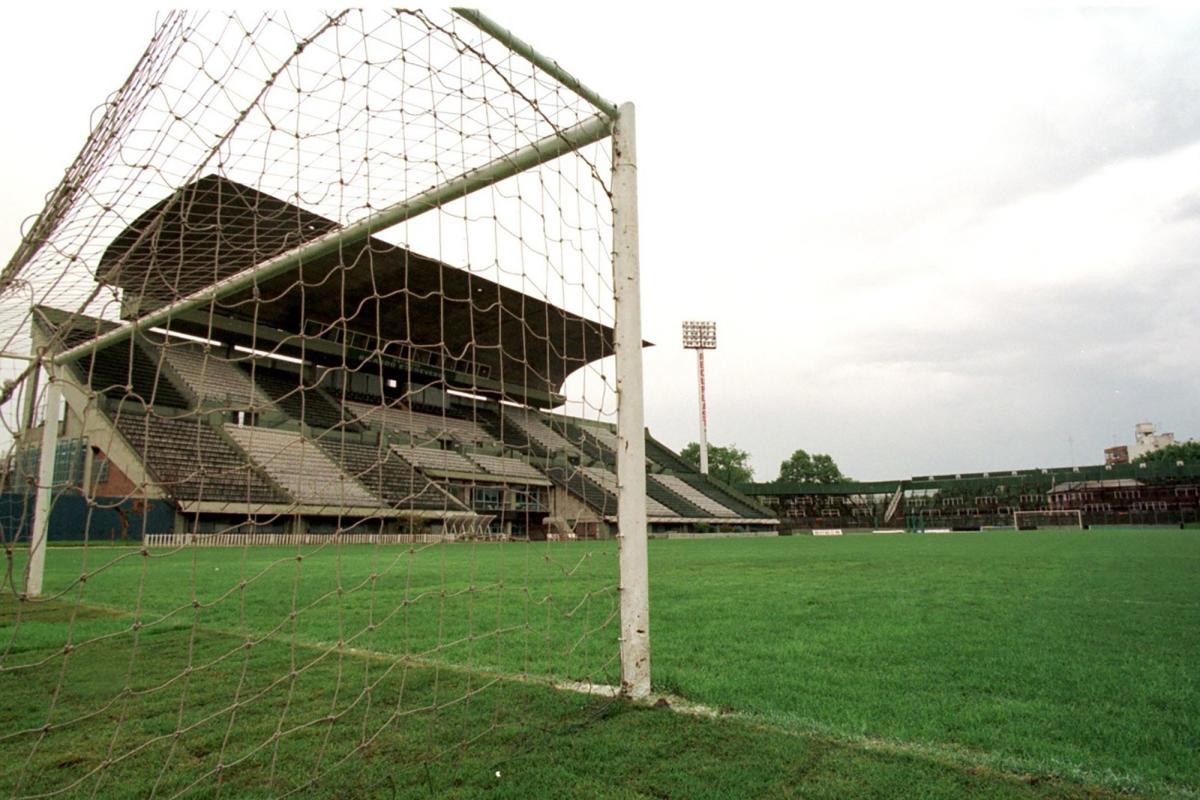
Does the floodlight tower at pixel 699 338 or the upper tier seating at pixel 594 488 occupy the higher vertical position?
the floodlight tower at pixel 699 338

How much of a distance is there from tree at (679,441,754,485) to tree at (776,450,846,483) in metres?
4.38

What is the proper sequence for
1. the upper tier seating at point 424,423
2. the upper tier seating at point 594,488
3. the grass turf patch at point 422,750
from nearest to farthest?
the grass turf patch at point 422,750, the upper tier seating at point 424,423, the upper tier seating at point 594,488

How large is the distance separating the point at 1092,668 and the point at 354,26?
433 cm

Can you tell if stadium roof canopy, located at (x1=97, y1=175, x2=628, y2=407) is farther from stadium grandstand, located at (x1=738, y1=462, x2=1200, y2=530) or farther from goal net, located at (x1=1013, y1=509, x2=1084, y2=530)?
goal net, located at (x1=1013, y1=509, x2=1084, y2=530)

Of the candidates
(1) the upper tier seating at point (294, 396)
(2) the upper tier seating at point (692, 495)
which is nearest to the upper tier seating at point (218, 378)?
(1) the upper tier seating at point (294, 396)

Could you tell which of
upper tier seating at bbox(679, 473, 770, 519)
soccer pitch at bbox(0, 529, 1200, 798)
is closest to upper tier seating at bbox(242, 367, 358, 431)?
soccer pitch at bbox(0, 529, 1200, 798)

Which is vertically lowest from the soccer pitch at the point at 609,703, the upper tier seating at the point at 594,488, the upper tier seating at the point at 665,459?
the soccer pitch at the point at 609,703

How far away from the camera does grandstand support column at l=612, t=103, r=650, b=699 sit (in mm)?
2787

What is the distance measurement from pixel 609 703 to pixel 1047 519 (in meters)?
53.7

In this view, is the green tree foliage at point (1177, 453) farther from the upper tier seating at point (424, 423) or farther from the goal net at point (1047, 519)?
the upper tier seating at point (424, 423)

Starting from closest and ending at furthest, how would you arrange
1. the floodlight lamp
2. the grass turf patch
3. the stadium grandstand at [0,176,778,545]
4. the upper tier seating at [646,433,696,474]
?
the grass turf patch < the stadium grandstand at [0,176,778,545] < the upper tier seating at [646,433,696,474] < the floodlight lamp

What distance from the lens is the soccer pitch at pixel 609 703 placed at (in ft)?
6.36

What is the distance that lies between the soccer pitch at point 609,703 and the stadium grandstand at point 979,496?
147 feet

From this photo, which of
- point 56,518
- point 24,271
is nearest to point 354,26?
point 24,271
